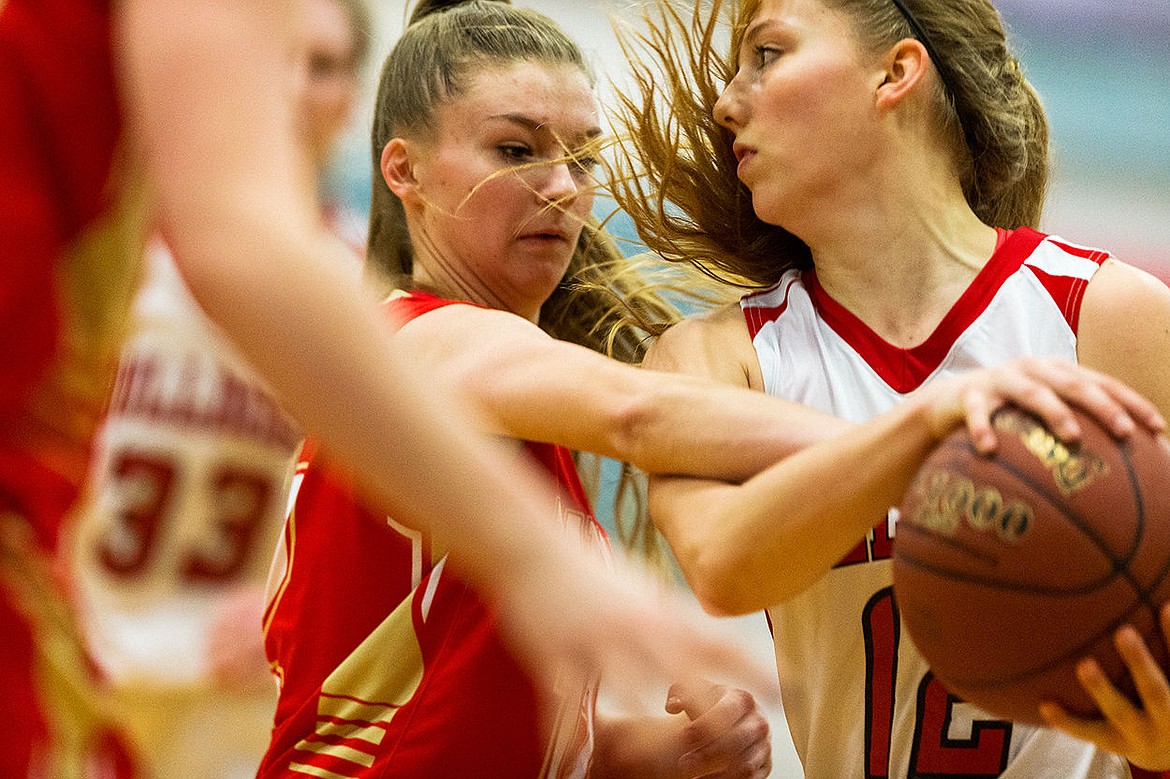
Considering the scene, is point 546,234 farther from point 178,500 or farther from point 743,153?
point 178,500

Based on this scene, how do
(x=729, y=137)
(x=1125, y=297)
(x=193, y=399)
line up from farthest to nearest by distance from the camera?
(x=193, y=399)
(x=729, y=137)
(x=1125, y=297)

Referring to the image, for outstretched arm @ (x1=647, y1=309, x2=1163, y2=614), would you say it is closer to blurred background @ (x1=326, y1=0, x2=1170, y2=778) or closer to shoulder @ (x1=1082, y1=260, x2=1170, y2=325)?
shoulder @ (x1=1082, y1=260, x2=1170, y2=325)

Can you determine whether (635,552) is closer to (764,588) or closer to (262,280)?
(764,588)

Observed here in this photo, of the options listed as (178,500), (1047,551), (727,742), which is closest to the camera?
(1047,551)

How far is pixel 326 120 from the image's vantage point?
2.66m

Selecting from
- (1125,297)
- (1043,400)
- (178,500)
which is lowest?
(178,500)

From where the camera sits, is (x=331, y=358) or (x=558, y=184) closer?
(x=331, y=358)

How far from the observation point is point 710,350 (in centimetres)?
267

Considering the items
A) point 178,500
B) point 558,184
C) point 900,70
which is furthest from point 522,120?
point 178,500

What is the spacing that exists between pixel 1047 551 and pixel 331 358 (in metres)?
1.04

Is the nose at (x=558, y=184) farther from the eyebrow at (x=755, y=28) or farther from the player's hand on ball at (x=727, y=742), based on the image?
the player's hand on ball at (x=727, y=742)

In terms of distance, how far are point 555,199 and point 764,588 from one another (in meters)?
1.00

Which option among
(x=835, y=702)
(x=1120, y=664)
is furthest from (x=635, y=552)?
(x=1120, y=664)

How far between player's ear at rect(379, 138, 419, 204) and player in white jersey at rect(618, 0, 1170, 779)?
425 mm
